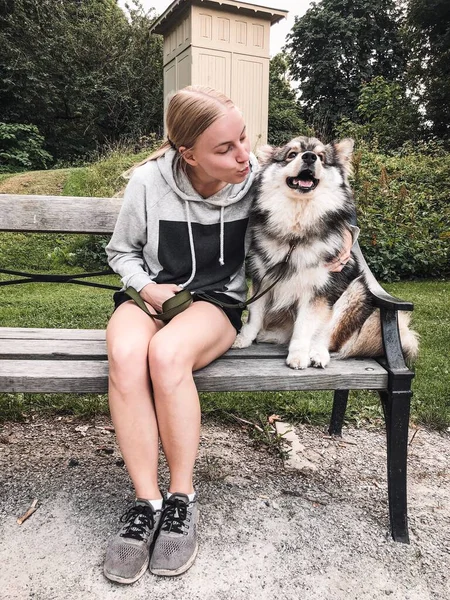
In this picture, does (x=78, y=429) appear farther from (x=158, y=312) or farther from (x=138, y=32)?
(x=138, y=32)

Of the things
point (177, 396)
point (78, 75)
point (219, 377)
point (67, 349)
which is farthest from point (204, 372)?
point (78, 75)

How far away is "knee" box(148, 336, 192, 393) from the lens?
1729mm

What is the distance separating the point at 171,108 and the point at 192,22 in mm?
9507

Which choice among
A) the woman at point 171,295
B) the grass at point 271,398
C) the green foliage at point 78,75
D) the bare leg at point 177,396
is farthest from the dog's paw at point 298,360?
the green foliage at point 78,75

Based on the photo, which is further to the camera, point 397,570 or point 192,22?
point 192,22

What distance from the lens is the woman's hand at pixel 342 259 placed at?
2244mm

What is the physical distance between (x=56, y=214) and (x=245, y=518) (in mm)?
1690

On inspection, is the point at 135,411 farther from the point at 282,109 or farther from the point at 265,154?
the point at 282,109

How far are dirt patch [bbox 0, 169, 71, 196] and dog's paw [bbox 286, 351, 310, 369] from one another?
24.2 feet

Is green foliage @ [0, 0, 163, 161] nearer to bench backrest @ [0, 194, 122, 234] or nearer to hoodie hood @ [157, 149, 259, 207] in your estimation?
bench backrest @ [0, 194, 122, 234]

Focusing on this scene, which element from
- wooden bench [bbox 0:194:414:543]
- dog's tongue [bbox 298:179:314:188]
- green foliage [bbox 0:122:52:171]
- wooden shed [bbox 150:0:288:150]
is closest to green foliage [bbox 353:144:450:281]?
wooden shed [bbox 150:0:288:150]

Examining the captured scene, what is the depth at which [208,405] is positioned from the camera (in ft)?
10.2

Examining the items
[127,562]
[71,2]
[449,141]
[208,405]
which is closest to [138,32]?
[71,2]

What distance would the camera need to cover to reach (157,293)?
204cm
